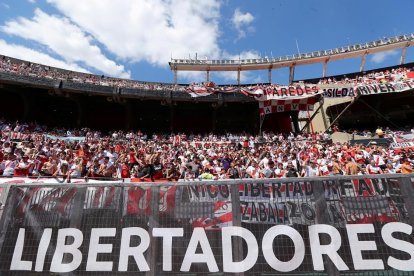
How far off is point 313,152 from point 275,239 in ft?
41.0

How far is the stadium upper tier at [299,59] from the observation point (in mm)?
36031

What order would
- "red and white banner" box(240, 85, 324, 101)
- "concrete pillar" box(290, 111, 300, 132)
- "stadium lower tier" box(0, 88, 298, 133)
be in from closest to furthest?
"red and white banner" box(240, 85, 324, 101)
"stadium lower tier" box(0, 88, 298, 133)
"concrete pillar" box(290, 111, 300, 132)

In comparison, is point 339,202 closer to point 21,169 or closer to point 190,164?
point 190,164

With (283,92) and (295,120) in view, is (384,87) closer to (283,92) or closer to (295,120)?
(295,120)

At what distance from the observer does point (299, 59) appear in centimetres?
3778

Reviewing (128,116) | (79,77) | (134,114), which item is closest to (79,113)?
(128,116)

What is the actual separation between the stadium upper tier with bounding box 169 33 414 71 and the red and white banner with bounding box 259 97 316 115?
1451 cm

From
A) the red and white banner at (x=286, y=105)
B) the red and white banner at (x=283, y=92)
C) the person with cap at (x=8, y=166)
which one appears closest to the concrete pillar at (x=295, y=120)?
the red and white banner at (x=286, y=105)

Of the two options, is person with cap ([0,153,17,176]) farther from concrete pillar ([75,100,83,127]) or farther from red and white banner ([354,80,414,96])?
red and white banner ([354,80,414,96])

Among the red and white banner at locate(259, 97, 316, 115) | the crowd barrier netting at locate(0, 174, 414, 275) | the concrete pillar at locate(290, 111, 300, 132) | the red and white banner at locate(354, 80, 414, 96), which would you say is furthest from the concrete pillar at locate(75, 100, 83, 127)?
the red and white banner at locate(354, 80, 414, 96)

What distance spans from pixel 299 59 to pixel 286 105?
1582 cm

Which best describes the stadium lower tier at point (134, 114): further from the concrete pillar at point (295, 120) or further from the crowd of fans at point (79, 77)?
the crowd of fans at point (79, 77)

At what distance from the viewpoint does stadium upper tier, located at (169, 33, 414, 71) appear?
118ft

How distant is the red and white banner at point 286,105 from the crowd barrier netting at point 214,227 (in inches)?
866
